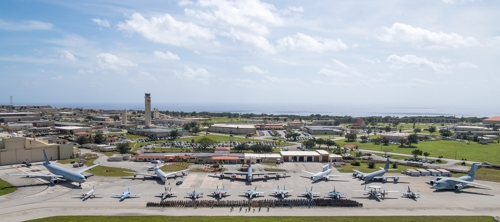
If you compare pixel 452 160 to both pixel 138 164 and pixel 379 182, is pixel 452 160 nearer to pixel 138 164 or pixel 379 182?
pixel 379 182

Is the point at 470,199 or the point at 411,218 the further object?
the point at 470,199

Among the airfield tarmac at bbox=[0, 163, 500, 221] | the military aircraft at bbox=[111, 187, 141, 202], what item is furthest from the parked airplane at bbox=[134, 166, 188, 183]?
the military aircraft at bbox=[111, 187, 141, 202]

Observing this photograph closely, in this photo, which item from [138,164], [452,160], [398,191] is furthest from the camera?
[452,160]

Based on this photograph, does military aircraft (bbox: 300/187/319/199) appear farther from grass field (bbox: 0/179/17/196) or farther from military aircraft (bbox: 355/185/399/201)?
grass field (bbox: 0/179/17/196)

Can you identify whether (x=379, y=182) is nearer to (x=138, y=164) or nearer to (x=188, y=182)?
(x=188, y=182)

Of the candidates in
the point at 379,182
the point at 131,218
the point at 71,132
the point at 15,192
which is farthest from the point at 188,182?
the point at 71,132

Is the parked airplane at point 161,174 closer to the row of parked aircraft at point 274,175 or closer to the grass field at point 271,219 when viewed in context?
the row of parked aircraft at point 274,175

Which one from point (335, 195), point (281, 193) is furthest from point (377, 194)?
point (281, 193)

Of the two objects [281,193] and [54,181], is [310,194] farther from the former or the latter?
[54,181]

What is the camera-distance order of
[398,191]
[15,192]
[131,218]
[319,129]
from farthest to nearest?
[319,129], [398,191], [15,192], [131,218]
